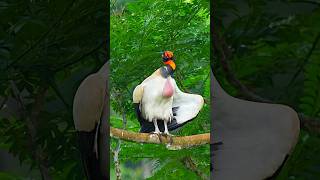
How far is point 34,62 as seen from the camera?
122cm

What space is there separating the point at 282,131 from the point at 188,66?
24 cm

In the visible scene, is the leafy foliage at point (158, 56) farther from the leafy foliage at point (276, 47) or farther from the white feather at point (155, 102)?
the leafy foliage at point (276, 47)

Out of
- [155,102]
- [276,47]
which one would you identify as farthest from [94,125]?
[276,47]

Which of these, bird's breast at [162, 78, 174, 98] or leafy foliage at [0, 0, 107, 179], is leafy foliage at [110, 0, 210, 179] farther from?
leafy foliage at [0, 0, 107, 179]

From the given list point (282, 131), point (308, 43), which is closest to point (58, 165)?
point (282, 131)

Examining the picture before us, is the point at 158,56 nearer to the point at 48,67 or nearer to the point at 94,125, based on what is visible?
the point at 94,125

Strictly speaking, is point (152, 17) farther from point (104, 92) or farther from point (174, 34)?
point (104, 92)

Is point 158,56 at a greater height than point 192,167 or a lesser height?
greater

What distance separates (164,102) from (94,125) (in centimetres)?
17

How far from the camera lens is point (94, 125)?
3.49ft

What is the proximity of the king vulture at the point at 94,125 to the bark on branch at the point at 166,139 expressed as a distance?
0.06m

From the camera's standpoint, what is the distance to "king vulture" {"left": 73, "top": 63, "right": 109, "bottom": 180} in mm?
1056

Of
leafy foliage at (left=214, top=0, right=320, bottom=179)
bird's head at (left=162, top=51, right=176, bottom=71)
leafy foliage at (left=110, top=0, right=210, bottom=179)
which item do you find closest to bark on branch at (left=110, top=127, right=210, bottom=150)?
leafy foliage at (left=110, top=0, right=210, bottom=179)

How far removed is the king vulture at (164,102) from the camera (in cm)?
98
